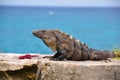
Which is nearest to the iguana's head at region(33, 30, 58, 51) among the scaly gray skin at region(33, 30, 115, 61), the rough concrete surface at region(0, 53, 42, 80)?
the scaly gray skin at region(33, 30, 115, 61)

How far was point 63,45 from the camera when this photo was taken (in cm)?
993

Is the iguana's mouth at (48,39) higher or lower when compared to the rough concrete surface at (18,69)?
higher

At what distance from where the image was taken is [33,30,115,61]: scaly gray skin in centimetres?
991

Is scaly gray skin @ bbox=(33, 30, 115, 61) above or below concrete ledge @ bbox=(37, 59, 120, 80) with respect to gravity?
above

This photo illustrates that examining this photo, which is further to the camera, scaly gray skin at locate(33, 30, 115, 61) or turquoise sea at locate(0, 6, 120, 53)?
turquoise sea at locate(0, 6, 120, 53)

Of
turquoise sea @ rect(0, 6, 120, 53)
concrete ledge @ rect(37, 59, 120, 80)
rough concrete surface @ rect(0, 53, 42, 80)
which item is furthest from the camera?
turquoise sea @ rect(0, 6, 120, 53)

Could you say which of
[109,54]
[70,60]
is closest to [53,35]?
[70,60]

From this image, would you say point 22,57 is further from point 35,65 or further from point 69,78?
point 69,78

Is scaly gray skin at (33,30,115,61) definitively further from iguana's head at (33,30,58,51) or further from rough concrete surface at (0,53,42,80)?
rough concrete surface at (0,53,42,80)

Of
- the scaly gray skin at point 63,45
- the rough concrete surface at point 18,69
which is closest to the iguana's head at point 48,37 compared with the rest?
the scaly gray skin at point 63,45

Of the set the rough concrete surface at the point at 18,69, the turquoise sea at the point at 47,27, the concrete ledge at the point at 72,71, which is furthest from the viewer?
the turquoise sea at the point at 47,27

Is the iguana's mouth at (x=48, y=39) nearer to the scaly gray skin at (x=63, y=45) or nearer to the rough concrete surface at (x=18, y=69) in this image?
the scaly gray skin at (x=63, y=45)

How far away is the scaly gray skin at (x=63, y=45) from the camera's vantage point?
9.91 metres

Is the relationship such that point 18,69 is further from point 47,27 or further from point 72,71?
point 47,27
